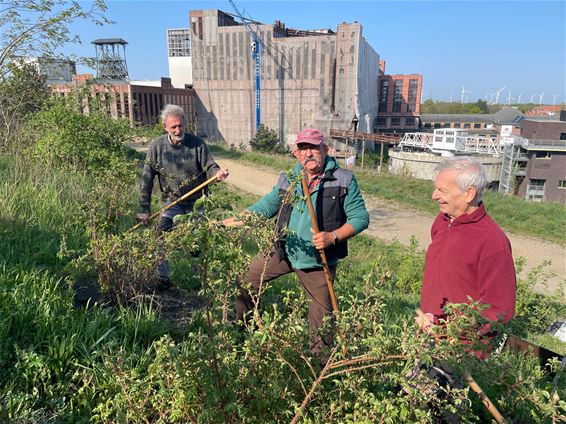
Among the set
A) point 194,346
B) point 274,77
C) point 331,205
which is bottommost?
point 194,346

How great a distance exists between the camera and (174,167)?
395 cm

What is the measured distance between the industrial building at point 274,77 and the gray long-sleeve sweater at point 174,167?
3525 centimetres

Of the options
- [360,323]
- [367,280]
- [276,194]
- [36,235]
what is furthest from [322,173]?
[36,235]

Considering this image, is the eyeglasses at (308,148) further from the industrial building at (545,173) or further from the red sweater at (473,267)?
the industrial building at (545,173)

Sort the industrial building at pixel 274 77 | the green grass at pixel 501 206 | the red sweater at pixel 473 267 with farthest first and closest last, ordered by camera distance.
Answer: the industrial building at pixel 274 77, the green grass at pixel 501 206, the red sweater at pixel 473 267

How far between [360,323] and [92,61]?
7.69 metres

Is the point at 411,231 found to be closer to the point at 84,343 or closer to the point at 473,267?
the point at 473,267

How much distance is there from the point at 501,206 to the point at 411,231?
4.23m

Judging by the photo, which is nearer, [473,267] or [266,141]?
[473,267]

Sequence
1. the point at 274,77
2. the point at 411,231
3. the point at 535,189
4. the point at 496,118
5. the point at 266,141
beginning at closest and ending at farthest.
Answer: the point at 411,231 → the point at 535,189 → the point at 266,141 → the point at 274,77 → the point at 496,118

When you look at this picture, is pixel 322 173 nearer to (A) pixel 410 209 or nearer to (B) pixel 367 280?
(B) pixel 367 280

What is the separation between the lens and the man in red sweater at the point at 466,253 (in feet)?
6.59

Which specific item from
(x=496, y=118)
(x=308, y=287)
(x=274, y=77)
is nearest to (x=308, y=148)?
(x=308, y=287)

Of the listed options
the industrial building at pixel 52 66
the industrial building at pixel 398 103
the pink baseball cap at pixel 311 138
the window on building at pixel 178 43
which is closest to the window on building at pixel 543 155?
the industrial building at pixel 398 103
